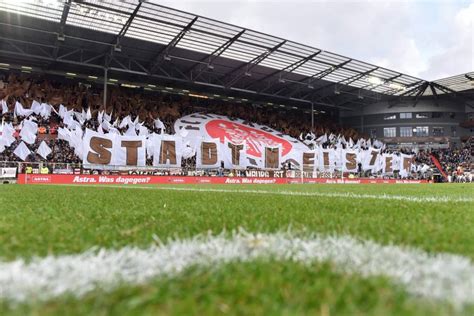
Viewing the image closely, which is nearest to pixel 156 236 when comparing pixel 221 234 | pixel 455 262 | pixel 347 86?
pixel 221 234

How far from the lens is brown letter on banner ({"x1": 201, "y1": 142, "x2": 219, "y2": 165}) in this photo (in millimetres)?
23719

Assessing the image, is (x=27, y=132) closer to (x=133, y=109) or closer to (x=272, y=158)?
(x=133, y=109)

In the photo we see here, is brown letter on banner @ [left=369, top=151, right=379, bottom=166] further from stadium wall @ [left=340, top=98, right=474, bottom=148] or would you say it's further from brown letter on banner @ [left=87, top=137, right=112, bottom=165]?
brown letter on banner @ [left=87, top=137, right=112, bottom=165]

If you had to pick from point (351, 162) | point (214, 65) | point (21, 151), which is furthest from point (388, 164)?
point (21, 151)

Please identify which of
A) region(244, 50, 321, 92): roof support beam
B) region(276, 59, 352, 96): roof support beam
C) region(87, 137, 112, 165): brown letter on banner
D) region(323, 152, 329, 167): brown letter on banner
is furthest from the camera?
region(276, 59, 352, 96): roof support beam

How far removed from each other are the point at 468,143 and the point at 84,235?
57.9 metres

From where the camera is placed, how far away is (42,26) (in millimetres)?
23453

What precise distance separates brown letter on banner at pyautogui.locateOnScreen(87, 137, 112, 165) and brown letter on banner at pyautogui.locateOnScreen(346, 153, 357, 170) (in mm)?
18727

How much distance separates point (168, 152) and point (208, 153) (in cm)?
277

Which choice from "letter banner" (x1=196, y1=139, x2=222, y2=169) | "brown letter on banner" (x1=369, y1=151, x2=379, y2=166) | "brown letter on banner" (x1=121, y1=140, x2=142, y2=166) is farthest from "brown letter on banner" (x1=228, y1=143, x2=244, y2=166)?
"brown letter on banner" (x1=369, y1=151, x2=379, y2=166)

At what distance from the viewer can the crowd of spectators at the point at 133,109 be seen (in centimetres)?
2425

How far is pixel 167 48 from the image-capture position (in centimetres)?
2688

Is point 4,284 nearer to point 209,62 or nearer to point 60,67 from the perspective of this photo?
point 209,62

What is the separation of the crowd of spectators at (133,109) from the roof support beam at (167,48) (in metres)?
4.18
